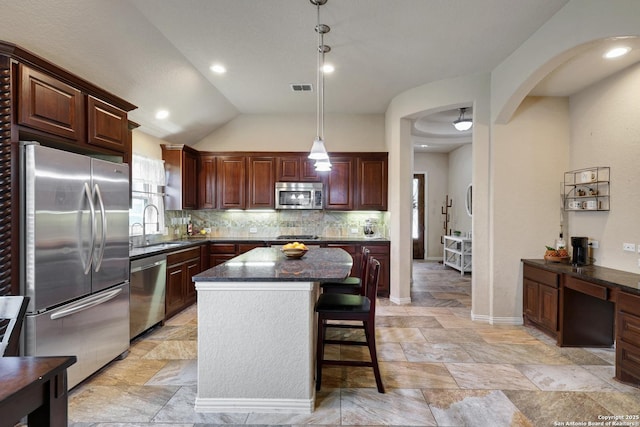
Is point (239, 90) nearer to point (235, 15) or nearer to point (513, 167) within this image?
point (235, 15)

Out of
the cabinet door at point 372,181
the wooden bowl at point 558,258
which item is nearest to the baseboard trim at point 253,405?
the wooden bowl at point 558,258

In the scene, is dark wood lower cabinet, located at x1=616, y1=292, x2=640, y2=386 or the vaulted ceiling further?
the vaulted ceiling

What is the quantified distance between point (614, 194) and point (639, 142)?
1.77 ft

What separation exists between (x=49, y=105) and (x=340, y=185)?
12.8ft

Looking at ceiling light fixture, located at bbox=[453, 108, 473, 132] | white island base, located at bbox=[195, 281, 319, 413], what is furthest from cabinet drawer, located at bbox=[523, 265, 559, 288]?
white island base, located at bbox=[195, 281, 319, 413]

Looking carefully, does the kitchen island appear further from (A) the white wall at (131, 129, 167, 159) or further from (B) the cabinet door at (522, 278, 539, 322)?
(A) the white wall at (131, 129, 167, 159)

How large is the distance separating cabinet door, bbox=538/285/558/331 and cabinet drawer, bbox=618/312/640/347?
749mm

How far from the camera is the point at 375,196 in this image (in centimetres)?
532

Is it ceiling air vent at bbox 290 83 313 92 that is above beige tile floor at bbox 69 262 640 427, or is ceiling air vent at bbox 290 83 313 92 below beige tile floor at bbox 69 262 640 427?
above

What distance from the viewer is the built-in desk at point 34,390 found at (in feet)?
3.23

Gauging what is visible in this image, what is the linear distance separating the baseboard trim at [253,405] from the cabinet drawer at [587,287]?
2.66m

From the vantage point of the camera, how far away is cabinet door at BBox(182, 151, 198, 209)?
494 cm

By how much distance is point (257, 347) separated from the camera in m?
2.14

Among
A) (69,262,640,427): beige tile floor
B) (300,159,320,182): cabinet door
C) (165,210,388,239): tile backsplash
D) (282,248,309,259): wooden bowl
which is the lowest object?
(69,262,640,427): beige tile floor
